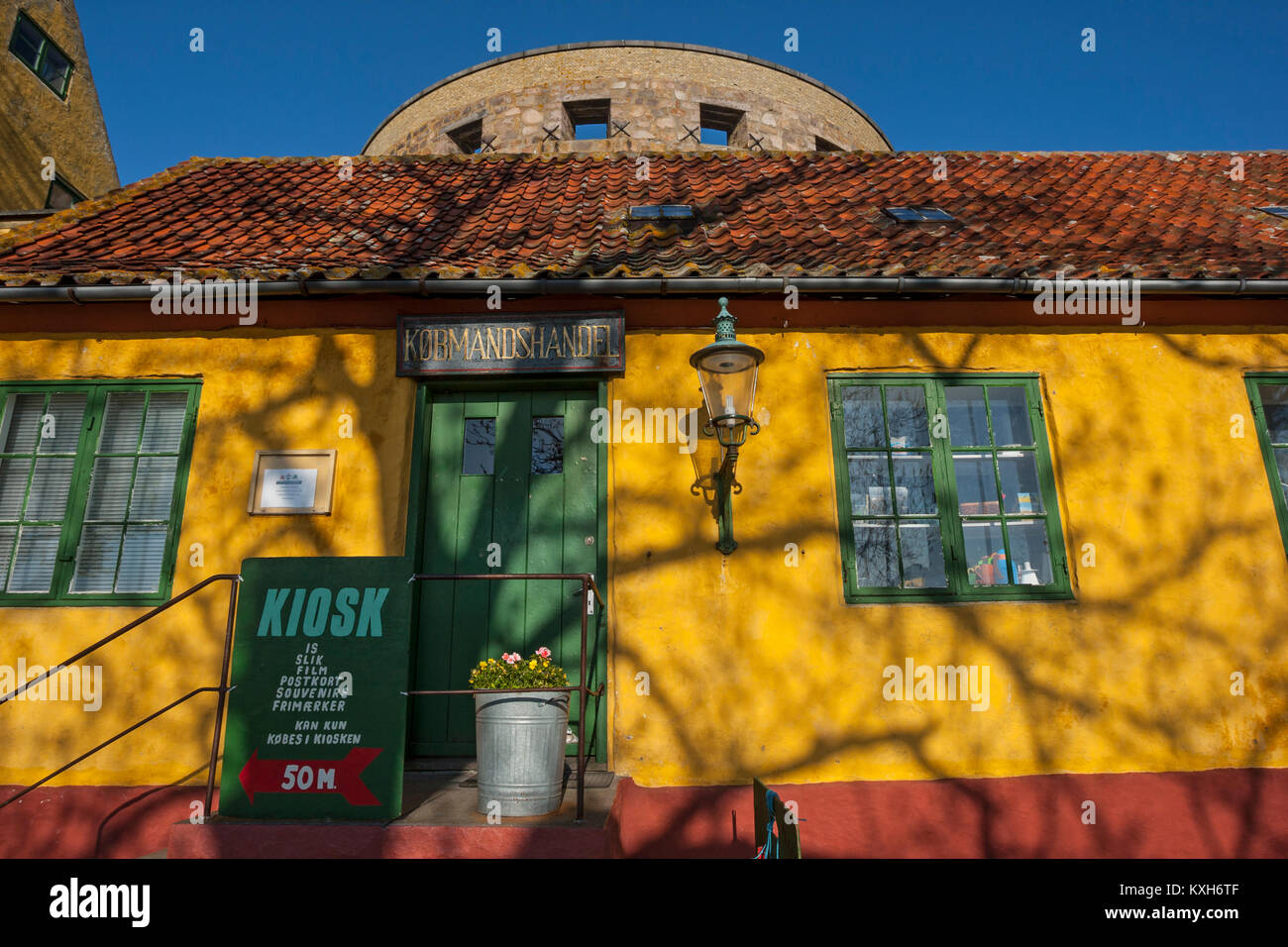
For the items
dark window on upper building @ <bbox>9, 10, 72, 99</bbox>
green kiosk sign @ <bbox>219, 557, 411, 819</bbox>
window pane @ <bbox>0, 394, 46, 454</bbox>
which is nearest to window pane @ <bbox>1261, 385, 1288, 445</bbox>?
green kiosk sign @ <bbox>219, 557, 411, 819</bbox>

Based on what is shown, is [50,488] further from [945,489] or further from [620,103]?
[620,103]

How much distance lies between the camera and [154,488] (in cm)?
554

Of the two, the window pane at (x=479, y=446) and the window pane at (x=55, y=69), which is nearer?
the window pane at (x=479, y=446)

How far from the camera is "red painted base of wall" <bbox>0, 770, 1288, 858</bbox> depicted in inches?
186

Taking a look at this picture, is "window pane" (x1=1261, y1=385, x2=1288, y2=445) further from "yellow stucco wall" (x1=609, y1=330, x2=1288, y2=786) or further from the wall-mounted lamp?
the wall-mounted lamp

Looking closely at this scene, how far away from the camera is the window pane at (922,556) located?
5.34 m

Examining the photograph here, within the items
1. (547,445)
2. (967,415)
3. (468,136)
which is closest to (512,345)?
(547,445)

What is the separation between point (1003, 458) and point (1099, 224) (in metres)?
3.01

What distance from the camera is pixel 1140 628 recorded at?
5.19m

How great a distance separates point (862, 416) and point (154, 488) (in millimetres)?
5142

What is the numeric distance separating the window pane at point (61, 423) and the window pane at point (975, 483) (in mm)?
6439

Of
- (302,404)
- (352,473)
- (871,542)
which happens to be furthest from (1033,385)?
(302,404)

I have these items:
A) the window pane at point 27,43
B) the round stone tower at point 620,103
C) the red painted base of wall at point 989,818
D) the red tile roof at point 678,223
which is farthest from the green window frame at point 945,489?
the window pane at point 27,43

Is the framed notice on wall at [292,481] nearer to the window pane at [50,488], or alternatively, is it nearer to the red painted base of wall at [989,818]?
the window pane at [50,488]
